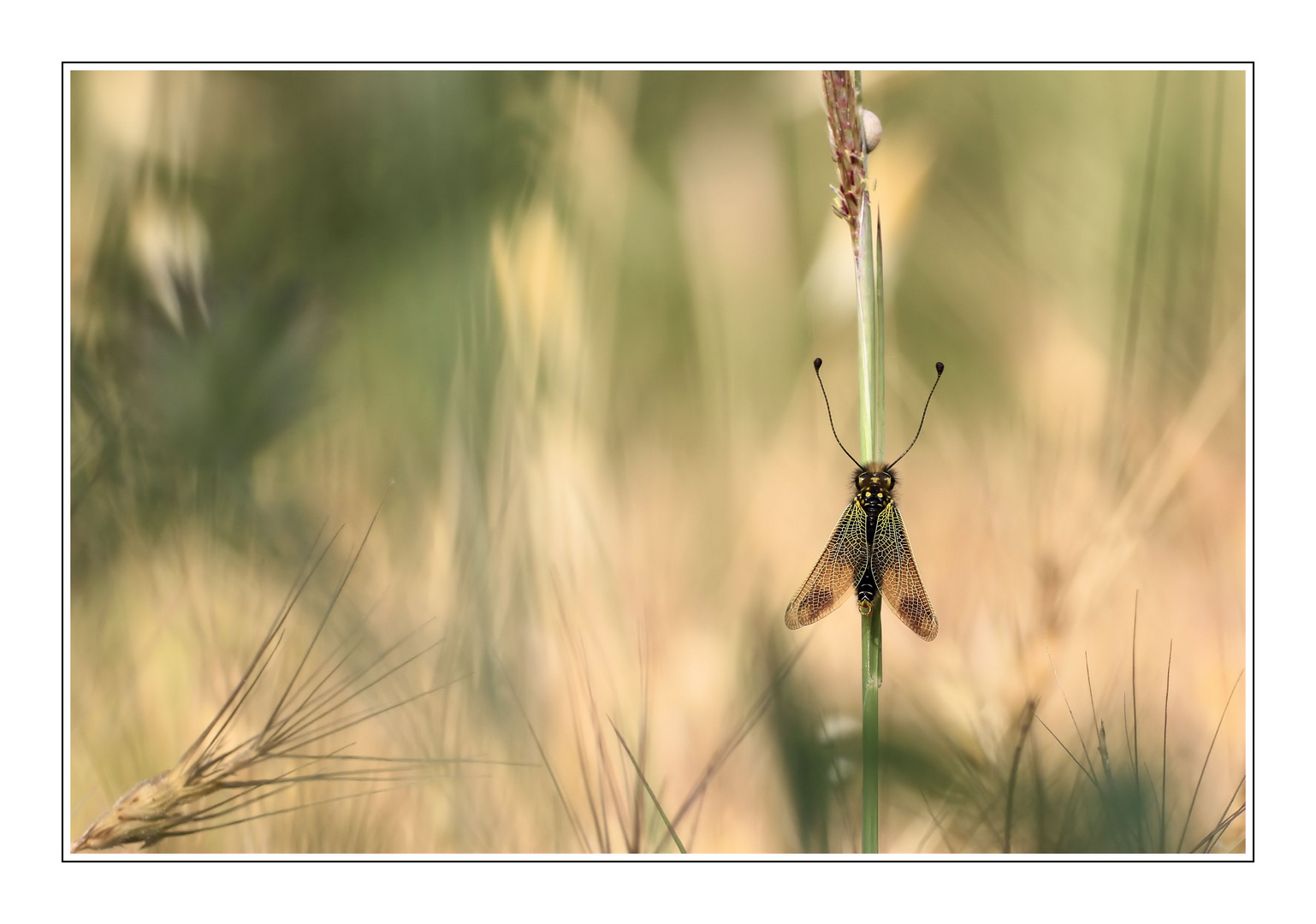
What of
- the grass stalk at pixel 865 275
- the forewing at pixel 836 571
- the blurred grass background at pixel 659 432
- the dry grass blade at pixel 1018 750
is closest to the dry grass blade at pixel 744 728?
the blurred grass background at pixel 659 432

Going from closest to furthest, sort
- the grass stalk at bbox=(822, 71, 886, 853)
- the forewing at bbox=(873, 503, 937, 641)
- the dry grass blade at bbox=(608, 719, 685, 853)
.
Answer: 1. the grass stalk at bbox=(822, 71, 886, 853)
2. the forewing at bbox=(873, 503, 937, 641)
3. the dry grass blade at bbox=(608, 719, 685, 853)

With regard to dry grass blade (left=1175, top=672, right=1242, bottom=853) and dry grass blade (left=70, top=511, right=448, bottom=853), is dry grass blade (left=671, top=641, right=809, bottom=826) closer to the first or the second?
dry grass blade (left=70, top=511, right=448, bottom=853)

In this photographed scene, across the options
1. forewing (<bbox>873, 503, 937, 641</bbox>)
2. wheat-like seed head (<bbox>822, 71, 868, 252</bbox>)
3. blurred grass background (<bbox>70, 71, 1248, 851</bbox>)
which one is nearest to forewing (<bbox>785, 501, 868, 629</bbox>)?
forewing (<bbox>873, 503, 937, 641</bbox>)

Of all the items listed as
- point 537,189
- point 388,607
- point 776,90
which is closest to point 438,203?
point 537,189

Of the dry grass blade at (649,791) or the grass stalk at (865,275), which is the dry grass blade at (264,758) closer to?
the dry grass blade at (649,791)

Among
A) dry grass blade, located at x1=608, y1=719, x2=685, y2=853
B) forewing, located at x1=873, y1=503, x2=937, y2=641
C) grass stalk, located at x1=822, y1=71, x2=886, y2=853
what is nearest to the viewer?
grass stalk, located at x1=822, y1=71, x2=886, y2=853

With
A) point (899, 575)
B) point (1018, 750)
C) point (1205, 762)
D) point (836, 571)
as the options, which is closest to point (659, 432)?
point (836, 571)

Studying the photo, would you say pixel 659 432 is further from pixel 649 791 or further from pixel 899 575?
pixel 649 791
